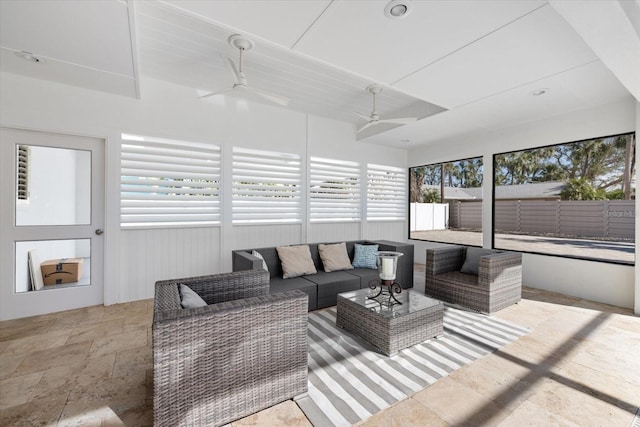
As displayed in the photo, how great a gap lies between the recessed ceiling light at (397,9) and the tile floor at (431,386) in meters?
2.67

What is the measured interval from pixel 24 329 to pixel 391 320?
364cm

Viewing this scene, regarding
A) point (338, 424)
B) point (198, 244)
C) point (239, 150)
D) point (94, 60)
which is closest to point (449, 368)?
point (338, 424)

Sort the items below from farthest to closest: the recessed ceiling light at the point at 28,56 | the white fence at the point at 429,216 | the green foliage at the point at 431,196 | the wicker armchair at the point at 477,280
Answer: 1. the green foliage at the point at 431,196
2. the white fence at the point at 429,216
3. the wicker armchair at the point at 477,280
4. the recessed ceiling light at the point at 28,56

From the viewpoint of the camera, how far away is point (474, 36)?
2.25 m

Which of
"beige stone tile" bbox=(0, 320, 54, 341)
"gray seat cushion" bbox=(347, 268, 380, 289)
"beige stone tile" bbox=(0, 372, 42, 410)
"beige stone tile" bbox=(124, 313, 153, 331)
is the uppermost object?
"gray seat cushion" bbox=(347, 268, 380, 289)

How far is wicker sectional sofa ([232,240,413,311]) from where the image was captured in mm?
3072

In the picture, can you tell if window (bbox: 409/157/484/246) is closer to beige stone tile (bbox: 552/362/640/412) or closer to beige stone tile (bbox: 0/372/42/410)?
beige stone tile (bbox: 552/362/640/412)

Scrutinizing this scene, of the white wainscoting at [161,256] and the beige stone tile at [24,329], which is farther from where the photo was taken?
the white wainscoting at [161,256]

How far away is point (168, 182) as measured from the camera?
12.3 feet

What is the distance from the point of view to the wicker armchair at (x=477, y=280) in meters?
3.17

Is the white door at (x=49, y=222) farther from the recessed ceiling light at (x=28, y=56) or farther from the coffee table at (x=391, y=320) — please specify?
the coffee table at (x=391, y=320)

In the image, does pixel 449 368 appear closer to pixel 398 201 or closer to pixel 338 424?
pixel 338 424

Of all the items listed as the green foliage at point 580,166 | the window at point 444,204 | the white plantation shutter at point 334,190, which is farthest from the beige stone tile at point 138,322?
the green foliage at point 580,166

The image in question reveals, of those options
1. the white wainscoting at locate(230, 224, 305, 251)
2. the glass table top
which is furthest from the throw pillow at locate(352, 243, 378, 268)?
the white wainscoting at locate(230, 224, 305, 251)
